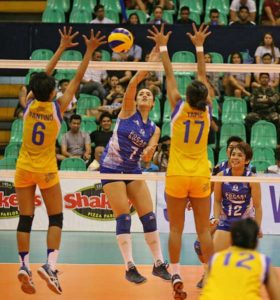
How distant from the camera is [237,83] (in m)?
17.4

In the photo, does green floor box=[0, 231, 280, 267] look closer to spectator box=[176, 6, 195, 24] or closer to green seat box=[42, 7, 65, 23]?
spectator box=[176, 6, 195, 24]

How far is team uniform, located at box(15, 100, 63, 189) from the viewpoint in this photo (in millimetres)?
9094

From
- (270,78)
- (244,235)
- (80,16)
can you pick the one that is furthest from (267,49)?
(244,235)

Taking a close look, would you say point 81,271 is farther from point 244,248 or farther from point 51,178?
point 244,248

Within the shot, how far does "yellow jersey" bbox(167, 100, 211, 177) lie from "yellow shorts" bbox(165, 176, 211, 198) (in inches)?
2.1

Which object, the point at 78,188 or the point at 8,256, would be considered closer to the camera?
the point at 8,256

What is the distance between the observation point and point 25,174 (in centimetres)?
920

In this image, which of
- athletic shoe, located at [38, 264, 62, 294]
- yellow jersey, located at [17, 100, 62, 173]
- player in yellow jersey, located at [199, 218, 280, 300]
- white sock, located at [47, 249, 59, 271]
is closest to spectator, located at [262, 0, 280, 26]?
yellow jersey, located at [17, 100, 62, 173]

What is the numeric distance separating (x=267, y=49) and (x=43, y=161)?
30.8 ft

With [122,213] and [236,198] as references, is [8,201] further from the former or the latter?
[236,198]

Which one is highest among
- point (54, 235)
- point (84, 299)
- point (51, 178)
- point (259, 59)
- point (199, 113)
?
point (259, 59)

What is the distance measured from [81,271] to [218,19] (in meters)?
8.47

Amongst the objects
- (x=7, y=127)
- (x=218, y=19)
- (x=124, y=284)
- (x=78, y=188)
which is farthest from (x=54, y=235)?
(x=218, y=19)

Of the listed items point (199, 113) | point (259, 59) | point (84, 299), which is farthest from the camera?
point (259, 59)
